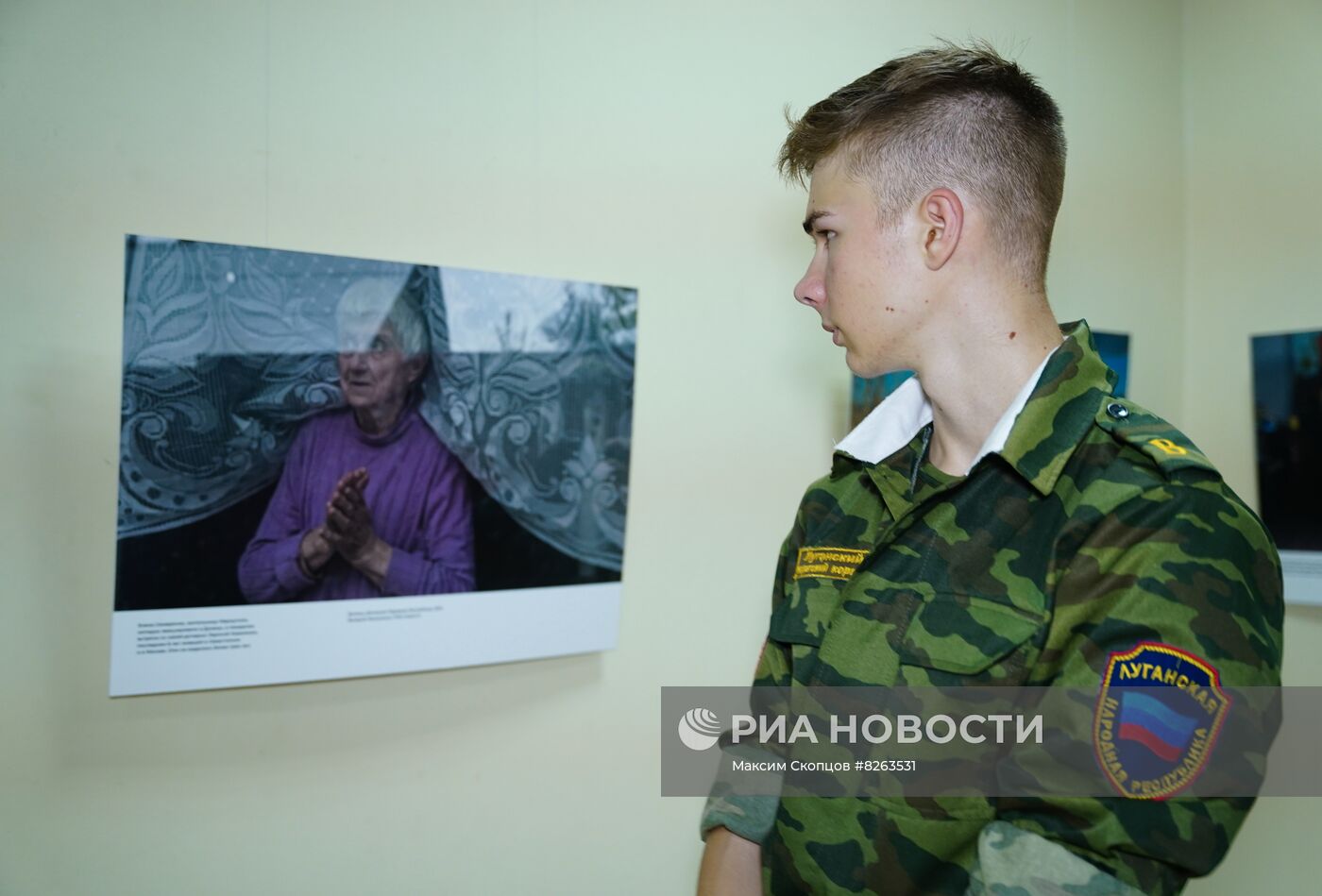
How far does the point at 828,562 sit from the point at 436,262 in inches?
32.6

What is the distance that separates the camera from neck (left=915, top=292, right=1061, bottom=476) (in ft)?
3.36

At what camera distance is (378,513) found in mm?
1450

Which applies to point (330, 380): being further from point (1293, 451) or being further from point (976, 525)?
point (1293, 451)

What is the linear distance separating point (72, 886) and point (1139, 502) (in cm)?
148

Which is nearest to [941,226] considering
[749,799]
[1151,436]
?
[1151,436]

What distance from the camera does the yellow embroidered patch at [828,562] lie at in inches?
44.0

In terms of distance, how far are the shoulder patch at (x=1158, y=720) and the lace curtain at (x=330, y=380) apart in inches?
38.1

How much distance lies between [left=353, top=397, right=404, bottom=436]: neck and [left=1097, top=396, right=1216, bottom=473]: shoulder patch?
40.0 inches

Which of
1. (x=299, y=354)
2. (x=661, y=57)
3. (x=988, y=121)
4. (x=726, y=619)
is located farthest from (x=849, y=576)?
(x=661, y=57)

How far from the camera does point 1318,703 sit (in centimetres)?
201

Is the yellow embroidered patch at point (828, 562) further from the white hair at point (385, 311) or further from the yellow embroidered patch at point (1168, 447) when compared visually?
the white hair at point (385, 311)

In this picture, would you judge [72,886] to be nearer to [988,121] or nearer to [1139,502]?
[1139,502]

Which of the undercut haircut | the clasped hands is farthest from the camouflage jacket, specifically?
the clasped hands

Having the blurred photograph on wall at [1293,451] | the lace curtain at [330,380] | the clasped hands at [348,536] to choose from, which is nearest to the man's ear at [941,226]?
the lace curtain at [330,380]
